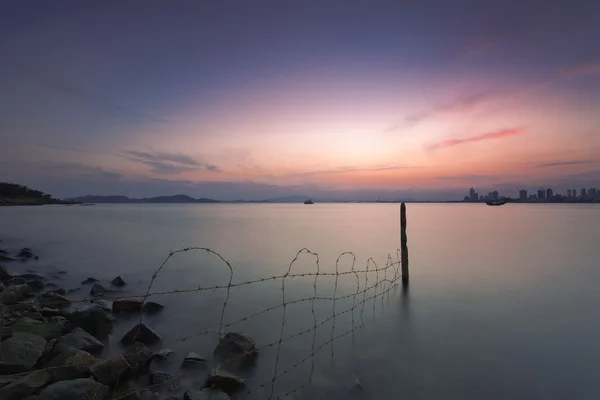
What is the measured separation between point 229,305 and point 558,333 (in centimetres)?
1223

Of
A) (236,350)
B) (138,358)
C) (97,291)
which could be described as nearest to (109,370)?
(138,358)

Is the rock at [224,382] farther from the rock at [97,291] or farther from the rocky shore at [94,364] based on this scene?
the rock at [97,291]

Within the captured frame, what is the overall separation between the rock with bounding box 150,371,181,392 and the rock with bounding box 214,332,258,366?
1.37 meters

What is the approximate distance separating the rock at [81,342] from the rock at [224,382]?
3595 millimetres

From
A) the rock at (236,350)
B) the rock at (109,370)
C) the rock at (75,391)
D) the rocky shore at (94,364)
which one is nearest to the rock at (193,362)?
the rocky shore at (94,364)

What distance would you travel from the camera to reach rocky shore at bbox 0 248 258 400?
20.0ft

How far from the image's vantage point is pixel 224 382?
24.0 feet

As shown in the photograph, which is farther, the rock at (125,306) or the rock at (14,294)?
the rock at (125,306)

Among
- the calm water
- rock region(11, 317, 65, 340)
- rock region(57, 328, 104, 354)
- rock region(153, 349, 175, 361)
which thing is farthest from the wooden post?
rock region(11, 317, 65, 340)

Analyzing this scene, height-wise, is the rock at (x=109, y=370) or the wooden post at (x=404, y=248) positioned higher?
the wooden post at (x=404, y=248)

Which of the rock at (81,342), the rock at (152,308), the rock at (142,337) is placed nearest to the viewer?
the rock at (81,342)

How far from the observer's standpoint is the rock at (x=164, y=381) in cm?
722

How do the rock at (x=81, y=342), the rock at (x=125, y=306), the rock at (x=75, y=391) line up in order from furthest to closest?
1. the rock at (x=125, y=306)
2. the rock at (x=81, y=342)
3. the rock at (x=75, y=391)

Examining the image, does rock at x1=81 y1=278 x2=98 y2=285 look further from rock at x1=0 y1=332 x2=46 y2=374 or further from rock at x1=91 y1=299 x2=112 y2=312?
rock at x1=0 y1=332 x2=46 y2=374
